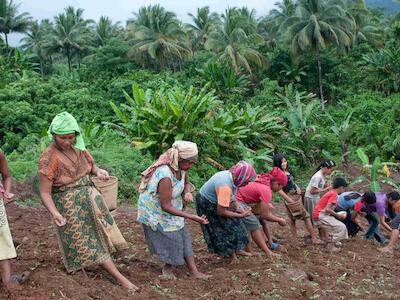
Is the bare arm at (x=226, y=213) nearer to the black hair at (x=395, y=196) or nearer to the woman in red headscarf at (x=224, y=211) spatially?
the woman in red headscarf at (x=224, y=211)

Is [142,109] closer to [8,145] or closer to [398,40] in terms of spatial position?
[8,145]

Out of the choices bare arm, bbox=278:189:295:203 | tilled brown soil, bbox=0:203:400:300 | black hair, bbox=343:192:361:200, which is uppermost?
bare arm, bbox=278:189:295:203

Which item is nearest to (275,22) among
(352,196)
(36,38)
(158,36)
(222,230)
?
(158,36)

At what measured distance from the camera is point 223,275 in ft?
16.2

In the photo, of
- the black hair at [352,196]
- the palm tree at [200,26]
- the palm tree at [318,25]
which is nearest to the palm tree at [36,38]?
the palm tree at [200,26]

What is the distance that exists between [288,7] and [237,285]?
33144mm

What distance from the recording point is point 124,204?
9.69 meters

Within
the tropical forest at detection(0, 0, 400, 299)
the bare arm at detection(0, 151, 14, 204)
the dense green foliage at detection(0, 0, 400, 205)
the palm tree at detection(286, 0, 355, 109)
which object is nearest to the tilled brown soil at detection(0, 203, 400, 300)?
the tropical forest at detection(0, 0, 400, 299)

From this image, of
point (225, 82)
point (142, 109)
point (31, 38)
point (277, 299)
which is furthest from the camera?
point (31, 38)

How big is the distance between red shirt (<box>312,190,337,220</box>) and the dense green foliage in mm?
4711

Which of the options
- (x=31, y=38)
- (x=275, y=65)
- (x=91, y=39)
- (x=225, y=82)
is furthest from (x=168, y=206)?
(x=31, y=38)

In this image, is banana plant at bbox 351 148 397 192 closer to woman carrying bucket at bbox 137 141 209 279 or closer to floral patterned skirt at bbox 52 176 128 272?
woman carrying bucket at bbox 137 141 209 279

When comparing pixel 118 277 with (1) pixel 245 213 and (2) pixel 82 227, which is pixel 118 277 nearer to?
(2) pixel 82 227

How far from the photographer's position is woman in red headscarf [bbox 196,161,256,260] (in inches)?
196
